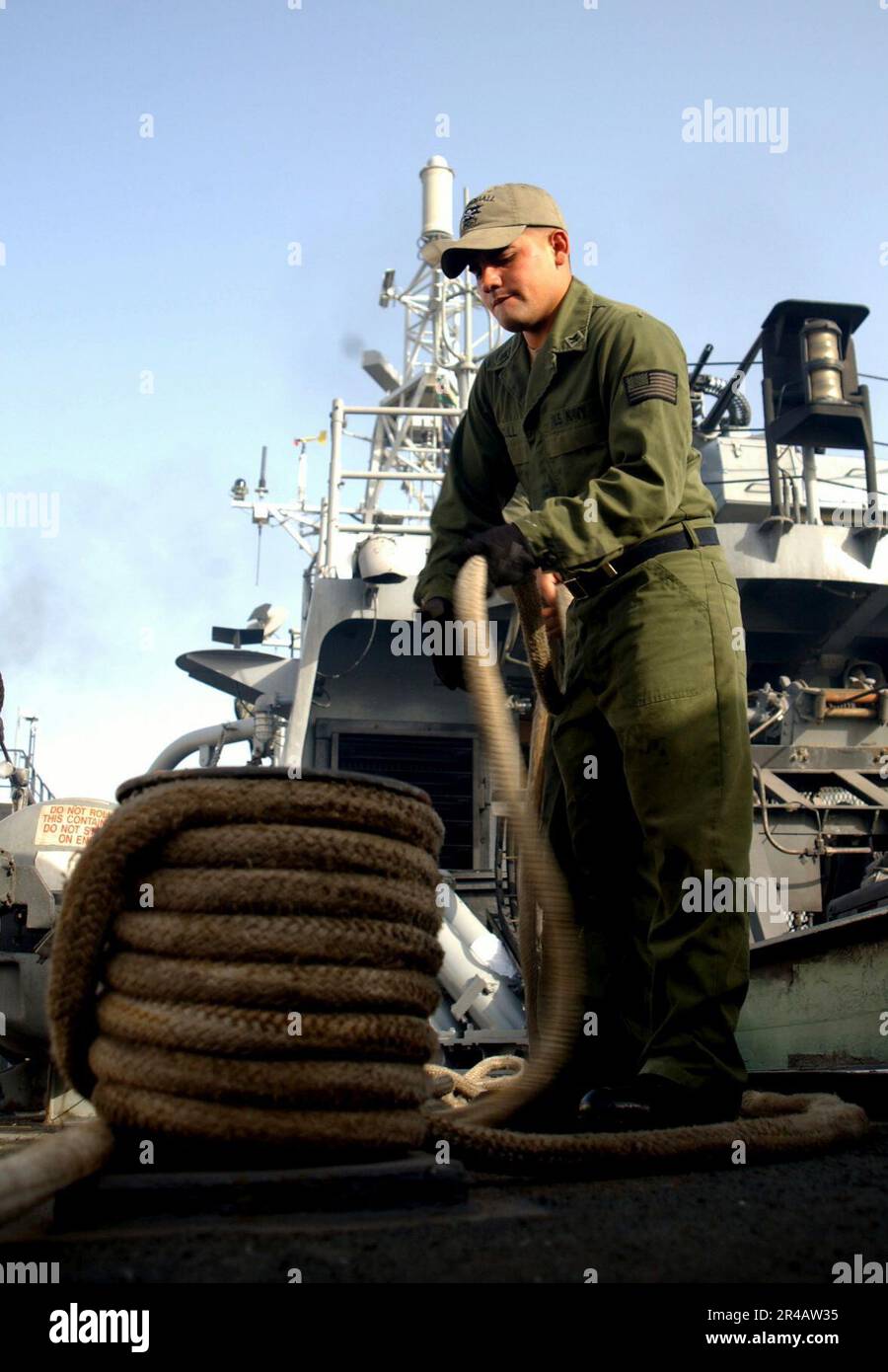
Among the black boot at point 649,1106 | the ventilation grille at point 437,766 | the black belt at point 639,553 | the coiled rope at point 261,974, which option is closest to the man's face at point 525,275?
the black belt at point 639,553

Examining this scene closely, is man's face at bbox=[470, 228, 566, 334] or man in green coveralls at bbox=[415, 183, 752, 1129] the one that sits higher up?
man's face at bbox=[470, 228, 566, 334]

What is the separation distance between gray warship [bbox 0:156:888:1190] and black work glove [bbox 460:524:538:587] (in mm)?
1886

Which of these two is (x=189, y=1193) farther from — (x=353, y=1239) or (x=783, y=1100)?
(x=783, y=1100)

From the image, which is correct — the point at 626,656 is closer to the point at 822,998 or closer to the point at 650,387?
the point at 650,387

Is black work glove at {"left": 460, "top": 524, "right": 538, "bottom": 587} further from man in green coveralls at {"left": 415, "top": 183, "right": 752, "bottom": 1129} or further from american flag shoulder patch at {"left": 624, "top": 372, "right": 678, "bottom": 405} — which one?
american flag shoulder patch at {"left": 624, "top": 372, "right": 678, "bottom": 405}

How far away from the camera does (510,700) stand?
34.6 ft

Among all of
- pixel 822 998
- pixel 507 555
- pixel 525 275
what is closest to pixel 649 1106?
pixel 507 555

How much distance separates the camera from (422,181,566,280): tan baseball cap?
7.36ft

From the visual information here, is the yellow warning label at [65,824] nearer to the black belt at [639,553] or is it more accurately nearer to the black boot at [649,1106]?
the black belt at [639,553]

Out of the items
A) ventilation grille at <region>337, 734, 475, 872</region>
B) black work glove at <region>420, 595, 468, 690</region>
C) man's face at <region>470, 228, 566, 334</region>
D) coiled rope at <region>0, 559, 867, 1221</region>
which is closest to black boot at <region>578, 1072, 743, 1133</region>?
coiled rope at <region>0, 559, 867, 1221</region>

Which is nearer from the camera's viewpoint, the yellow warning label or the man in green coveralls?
the man in green coveralls

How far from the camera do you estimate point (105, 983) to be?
4.62ft

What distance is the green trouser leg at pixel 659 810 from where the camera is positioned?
77.6 inches
